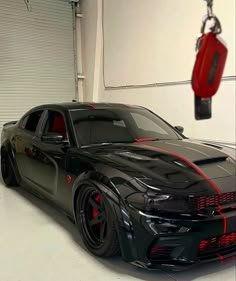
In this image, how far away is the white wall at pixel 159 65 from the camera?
3.97 m

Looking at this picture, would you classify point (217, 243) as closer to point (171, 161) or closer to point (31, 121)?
point (171, 161)

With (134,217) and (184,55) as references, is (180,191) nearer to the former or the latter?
(134,217)

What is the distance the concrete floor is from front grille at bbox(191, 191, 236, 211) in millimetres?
475

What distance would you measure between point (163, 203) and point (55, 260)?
96 cm

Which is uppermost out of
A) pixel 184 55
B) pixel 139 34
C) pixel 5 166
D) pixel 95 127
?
pixel 139 34

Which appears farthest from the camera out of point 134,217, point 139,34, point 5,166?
point 139,34

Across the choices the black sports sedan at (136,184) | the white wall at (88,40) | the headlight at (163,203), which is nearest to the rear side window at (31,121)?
the black sports sedan at (136,184)

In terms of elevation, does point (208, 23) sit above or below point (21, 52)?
below

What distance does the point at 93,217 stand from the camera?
2582 millimetres

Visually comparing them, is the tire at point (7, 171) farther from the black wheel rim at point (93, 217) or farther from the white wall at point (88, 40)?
the white wall at point (88, 40)

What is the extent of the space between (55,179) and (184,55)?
2.56 metres

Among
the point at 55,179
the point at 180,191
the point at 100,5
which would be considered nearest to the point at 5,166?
the point at 55,179

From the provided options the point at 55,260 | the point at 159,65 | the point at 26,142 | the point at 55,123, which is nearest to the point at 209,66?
the point at 55,260

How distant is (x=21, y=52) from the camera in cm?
→ 706
